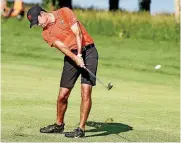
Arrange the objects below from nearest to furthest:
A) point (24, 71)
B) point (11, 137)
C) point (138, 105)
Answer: point (11, 137), point (138, 105), point (24, 71)

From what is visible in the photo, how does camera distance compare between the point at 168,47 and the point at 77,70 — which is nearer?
the point at 77,70

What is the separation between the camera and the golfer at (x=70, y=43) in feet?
33.8

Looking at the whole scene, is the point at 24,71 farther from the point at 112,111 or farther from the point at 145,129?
the point at 145,129

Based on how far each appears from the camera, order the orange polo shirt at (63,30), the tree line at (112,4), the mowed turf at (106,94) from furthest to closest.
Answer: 1. the tree line at (112,4)
2. the mowed turf at (106,94)
3. the orange polo shirt at (63,30)

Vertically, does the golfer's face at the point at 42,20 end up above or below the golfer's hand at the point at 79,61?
above

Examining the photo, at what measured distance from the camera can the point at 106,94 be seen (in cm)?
1628

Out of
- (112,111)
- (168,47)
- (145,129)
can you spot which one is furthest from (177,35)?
(145,129)

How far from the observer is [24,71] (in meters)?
20.5

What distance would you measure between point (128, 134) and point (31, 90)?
5662 mm

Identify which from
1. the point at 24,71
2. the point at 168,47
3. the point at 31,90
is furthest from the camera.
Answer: the point at 168,47

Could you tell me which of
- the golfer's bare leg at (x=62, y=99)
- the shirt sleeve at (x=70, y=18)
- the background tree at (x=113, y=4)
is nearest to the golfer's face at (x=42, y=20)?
the shirt sleeve at (x=70, y=18)

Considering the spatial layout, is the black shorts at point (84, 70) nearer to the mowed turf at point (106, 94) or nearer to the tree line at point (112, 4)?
the mowed turf at point (106, 94)

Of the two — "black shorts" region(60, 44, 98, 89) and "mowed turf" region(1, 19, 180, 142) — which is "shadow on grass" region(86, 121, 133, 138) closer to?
"mowed turf" region(1, 19, 180, 142)

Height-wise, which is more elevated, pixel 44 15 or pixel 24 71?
pixel 44 15
